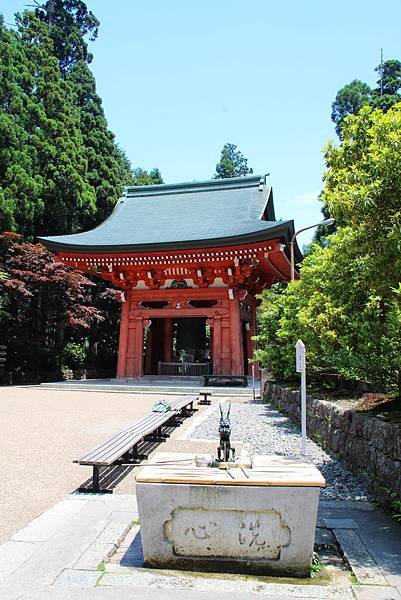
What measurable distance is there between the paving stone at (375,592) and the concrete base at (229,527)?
0.32m

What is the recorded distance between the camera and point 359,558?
318cm

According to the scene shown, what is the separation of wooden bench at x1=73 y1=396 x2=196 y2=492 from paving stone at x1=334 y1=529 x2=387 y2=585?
2269mm

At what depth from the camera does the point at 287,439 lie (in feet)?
24.6

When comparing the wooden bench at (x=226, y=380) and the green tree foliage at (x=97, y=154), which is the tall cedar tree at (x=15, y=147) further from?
the wooden bench at (x=226, y=380)

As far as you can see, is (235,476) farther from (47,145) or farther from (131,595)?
(47,145)

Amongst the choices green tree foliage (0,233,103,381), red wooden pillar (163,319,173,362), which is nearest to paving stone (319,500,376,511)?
green tree foliage (0,233,103,381)

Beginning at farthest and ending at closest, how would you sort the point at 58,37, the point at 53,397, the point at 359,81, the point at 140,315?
the point at 359,81, the point at 58,37, the point at 140,315, the point at 53,397

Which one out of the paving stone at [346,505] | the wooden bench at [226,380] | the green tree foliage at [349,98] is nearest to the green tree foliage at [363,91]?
the green tree foliage at [349,98]

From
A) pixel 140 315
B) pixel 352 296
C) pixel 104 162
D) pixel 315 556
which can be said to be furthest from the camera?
pixel 104 162

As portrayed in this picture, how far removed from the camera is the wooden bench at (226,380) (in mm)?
16109

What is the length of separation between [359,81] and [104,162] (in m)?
27.2

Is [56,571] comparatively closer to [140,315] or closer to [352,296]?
[352,296]

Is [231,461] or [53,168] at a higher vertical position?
[53,168]

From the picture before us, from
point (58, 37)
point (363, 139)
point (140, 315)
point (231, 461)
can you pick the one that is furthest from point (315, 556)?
point (58, 37)
